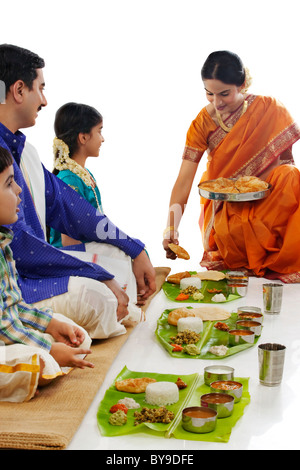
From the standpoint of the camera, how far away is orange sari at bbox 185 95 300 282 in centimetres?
452

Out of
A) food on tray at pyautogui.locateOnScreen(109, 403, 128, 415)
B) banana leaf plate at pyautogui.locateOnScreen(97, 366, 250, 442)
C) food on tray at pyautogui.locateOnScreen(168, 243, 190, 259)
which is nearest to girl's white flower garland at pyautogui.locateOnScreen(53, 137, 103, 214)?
food on tray at pyautogui.locateOnScreen(168, 243, 190, 259)

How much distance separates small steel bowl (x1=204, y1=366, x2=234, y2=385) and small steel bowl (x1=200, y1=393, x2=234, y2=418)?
0.62ft

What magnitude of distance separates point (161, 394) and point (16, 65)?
1.60m

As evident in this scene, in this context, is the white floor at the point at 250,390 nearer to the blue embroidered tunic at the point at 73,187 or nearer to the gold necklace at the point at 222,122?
the blue embroidered tunic at the point at 73,187

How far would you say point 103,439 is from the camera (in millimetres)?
2299

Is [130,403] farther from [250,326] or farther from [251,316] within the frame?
[251,316]

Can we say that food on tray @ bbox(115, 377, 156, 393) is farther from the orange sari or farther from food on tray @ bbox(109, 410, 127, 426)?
the orange sari

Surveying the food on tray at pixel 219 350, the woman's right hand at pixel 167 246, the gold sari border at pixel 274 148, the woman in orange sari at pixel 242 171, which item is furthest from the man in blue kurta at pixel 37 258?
the gold sari border at pixel 274 148

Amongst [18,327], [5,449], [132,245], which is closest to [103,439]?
[5,449]

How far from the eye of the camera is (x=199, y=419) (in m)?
2.27

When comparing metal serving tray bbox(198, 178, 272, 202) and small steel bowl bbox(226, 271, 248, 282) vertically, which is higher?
metal serving tray bbox(198, 178, 272, 202)

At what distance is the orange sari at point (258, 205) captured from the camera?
14.8 ft

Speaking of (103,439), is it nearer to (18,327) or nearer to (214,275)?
(18,327)

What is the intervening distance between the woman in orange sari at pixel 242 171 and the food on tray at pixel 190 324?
130cm
